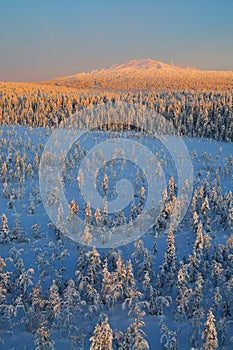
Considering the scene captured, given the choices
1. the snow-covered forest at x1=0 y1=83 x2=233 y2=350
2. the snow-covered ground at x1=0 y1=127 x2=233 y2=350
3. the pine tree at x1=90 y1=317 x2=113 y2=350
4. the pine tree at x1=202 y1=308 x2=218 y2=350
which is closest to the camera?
the pine tree at x1=90 y1=317 x2=113 y2=350

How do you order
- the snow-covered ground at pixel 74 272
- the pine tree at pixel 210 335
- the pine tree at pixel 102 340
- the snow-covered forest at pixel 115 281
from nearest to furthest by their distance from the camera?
the pine tree at pixel 102 340
the pine tree at pixel 210 335
the snow-covered forest at pixel 115 281
the snow-covered ground at pixel 74 272

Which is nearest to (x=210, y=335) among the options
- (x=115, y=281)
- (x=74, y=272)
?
(x=115, y=281)

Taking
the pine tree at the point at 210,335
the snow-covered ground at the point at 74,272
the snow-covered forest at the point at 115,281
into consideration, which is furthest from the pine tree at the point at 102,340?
the pine tree at the point at 210,335

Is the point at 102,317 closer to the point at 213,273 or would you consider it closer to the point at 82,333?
the point at 82,333

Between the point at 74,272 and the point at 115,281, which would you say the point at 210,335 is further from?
the point at 74,272

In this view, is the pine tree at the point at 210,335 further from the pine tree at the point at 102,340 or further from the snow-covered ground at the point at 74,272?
the pine tree at the point at 102,340

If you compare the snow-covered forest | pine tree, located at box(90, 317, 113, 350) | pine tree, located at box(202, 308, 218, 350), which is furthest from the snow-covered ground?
pine tree, located at box(90, 317, 113, 350)

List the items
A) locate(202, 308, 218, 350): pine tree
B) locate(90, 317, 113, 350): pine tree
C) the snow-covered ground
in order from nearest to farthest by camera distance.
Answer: locate(90, 317, 113, 350): pine tree, locate(202, 308, 218, 350): pine tree, the snow-covered ground

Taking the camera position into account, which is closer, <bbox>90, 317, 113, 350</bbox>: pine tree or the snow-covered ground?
<bbox>90, 317, 113, 350</bbox>: pine tree

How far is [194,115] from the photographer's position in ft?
197

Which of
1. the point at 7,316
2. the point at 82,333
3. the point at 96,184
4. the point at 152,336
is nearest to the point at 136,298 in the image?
the point at 152,336

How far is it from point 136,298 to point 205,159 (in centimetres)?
2699

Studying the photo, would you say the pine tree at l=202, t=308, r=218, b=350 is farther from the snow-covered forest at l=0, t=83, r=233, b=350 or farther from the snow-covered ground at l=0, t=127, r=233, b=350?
the snow-covered ground at l=0, t=127, r=233, b=350

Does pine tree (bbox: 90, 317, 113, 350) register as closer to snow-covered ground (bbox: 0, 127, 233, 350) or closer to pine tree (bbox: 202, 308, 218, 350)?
snow-covered ground (bbox: 0, 127, 233, 350)
